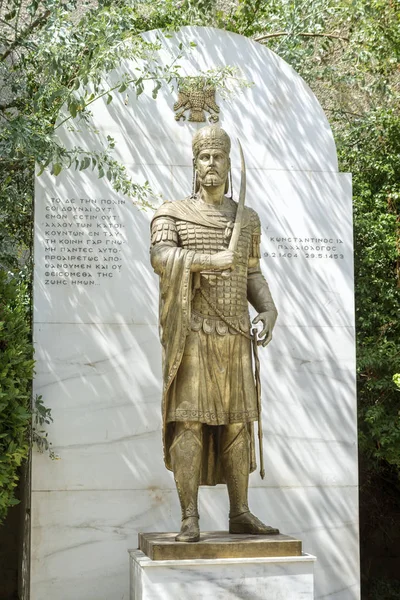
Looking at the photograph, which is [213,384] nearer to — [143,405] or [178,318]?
[178,318]

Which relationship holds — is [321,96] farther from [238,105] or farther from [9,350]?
[9,350]

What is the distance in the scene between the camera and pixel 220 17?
10.1 metres

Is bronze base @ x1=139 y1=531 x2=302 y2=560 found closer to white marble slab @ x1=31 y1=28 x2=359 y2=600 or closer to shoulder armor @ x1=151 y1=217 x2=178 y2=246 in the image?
shoulder armor @ x1=151 y1=217 x2=178 y2=246

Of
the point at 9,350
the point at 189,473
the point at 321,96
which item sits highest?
the point at 321,96

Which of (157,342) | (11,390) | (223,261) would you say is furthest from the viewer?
(157,342)

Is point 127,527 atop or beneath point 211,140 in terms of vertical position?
beneath

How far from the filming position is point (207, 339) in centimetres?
600

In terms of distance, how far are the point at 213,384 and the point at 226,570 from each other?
1080mm

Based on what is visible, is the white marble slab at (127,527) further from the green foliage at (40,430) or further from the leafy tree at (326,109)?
the leafy tree at (326,109)

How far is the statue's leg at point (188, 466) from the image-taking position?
19.2 ft

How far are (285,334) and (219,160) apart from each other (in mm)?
2794

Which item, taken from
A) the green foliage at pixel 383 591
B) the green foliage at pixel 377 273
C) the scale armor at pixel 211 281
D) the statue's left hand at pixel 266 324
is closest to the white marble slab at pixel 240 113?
the green foliage at pixel 377 273

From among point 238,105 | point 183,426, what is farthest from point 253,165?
point 183,426

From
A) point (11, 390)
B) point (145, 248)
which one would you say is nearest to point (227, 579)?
point (11, 390)
